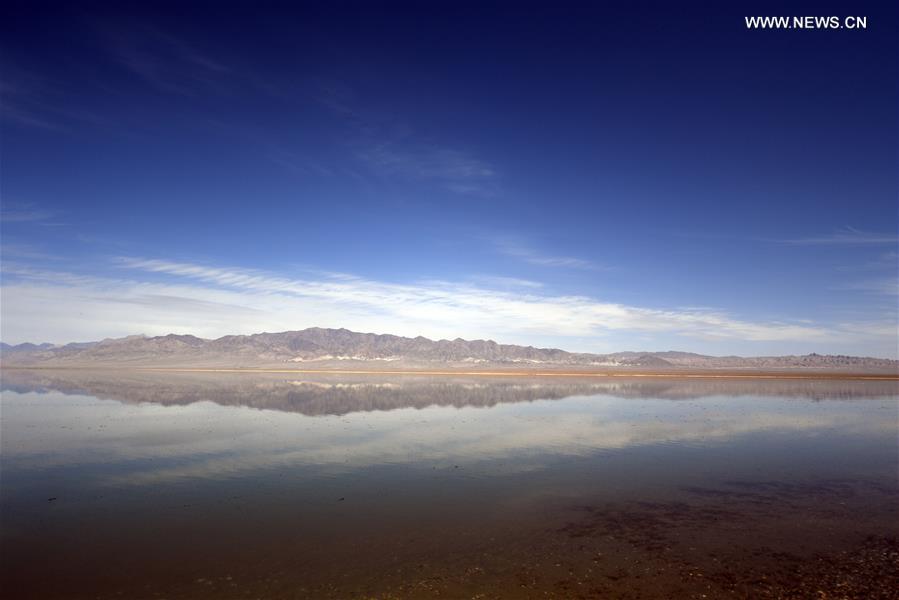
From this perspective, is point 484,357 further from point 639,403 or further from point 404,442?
point 404,442

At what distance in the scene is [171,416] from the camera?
32344 mm

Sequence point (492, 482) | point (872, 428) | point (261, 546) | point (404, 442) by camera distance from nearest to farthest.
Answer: point (261, 546) → point (492, 482) → point (404, 442) → point (872, 428)

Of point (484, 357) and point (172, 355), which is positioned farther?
point (484, 357)

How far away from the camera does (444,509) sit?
1430cm

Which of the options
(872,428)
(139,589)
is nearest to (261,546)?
(139,589)

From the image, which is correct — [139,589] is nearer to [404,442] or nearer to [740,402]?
[404,442]

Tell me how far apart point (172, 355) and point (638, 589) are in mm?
185887

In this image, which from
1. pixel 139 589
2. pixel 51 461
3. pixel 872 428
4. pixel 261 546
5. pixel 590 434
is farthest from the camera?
pixel 872 428

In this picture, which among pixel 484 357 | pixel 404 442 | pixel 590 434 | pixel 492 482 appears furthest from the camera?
pixel 484 357

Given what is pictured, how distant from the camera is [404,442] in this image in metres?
24.2

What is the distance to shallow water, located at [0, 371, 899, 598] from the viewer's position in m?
9.96

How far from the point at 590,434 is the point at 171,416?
26.2 meters

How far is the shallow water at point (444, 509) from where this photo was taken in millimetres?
9961

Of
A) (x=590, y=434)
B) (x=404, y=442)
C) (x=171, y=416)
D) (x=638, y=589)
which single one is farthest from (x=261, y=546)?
(x=171, y=416)
